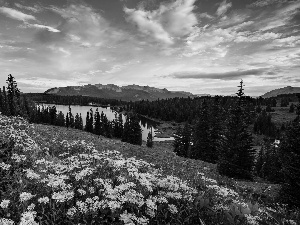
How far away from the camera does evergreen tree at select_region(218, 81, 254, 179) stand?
2867 centimetres

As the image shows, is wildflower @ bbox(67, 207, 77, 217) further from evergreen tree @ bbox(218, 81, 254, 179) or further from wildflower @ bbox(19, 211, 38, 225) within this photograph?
evergreen tree @ bbox(218, 81, 254, 179)

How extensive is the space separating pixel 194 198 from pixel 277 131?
174 meters

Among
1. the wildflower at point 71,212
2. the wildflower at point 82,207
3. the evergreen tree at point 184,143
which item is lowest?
the evergreen tree at point 184,143

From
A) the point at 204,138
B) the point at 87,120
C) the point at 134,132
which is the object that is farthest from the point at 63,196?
the point at 87,120

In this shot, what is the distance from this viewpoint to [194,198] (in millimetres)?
5367

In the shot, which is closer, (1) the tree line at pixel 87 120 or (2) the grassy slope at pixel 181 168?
(2) the grassy slope at pixel 181 168

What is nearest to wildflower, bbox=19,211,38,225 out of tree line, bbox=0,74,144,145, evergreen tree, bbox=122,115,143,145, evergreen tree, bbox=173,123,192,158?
evergreen tree, bbox=173,123,192,158

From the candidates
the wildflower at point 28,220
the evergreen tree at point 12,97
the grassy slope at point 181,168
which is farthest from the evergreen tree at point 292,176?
the evergreen tree at point 12,97

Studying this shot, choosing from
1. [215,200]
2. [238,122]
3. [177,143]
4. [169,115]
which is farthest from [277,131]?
[215,200]

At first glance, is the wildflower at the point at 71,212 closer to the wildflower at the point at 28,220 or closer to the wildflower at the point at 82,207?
the wildflower at the point at 82,207

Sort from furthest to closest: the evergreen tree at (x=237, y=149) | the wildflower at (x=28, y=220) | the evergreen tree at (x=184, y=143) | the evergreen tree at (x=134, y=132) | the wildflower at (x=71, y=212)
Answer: the evergreen tree at (x=134, y=132), the evergreen tree at (x=184, y=143), the evergreen tree at (x=237, y=149), the wildflower at (x=71, y=212), the wildflower at (x=28, y=220)

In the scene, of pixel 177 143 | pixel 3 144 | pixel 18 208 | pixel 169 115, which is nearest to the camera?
pixel 18 208

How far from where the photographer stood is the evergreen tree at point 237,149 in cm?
2867

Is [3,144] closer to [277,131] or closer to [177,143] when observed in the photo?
[177,143]
